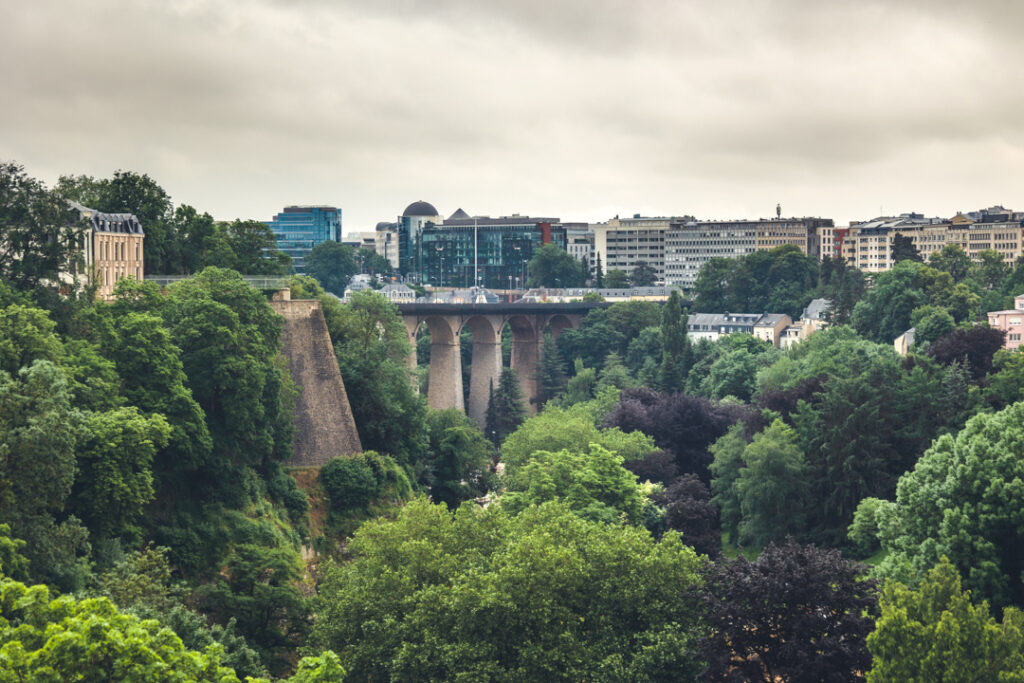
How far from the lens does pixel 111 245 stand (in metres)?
63.3

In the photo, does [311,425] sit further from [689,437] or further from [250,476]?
[689,437]

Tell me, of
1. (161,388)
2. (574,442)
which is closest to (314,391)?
(574,442)

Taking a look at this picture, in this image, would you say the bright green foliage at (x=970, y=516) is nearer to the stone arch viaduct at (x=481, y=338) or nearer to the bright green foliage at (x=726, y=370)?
the bright green foliage at (x=726, y=370)

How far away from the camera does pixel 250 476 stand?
51.6 metres

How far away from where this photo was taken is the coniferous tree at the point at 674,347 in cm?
9900

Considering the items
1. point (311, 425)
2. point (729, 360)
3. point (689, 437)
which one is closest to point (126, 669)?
point (311, 425)

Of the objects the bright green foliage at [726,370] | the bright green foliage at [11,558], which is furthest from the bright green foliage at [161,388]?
the bright green foliage at [726,370]

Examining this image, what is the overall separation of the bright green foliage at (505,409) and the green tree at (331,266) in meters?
76.6

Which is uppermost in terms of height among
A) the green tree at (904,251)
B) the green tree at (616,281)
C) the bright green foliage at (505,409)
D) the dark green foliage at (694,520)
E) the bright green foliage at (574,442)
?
the green tree at (904,251)

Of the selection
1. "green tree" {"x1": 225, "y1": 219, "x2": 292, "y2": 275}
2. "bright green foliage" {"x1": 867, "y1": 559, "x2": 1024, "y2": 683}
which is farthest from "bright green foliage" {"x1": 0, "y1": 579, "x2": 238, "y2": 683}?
"green tree" {"x1": 225, "y1": 219, "x2": 292, "y2": 275}

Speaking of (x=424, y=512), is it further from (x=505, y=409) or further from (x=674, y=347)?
(x=505, y=409)

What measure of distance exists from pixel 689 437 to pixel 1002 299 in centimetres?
3257

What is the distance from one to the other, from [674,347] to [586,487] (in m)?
47.7

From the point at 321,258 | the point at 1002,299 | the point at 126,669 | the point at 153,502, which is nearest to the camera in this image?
the point at 126,669
